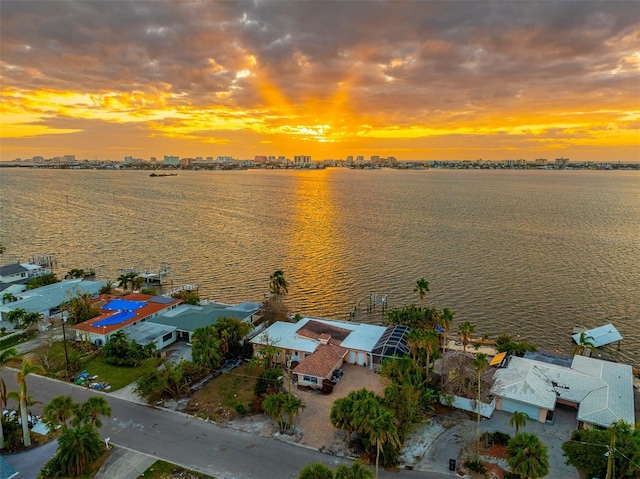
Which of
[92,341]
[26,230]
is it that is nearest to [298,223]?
[26,230]

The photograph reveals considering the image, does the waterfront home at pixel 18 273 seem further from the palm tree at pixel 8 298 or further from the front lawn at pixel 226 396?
the front lawn at pixel 226 396

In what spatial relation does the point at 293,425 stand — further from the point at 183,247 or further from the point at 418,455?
the point at 183,247

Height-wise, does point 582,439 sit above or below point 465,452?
above

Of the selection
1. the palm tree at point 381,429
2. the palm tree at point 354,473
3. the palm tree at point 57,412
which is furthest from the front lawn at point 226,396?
the palm tree at point 354,473

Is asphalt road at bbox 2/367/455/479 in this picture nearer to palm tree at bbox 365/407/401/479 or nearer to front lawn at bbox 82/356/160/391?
palm tree at bbox 365/407/401/479

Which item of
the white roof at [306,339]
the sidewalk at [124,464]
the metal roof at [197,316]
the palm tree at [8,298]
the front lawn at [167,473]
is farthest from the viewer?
the palm tree at [8,298]

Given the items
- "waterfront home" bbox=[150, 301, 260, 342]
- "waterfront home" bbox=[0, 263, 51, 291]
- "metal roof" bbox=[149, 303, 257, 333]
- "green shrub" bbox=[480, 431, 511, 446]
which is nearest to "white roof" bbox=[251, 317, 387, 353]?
"waterfront home" bbox=[150, 301, 260, 342]

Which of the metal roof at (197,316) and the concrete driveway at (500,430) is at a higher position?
the metal roof at (197,316)

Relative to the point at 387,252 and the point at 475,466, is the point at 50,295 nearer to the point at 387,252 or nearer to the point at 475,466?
Answer: the point at 475,466
